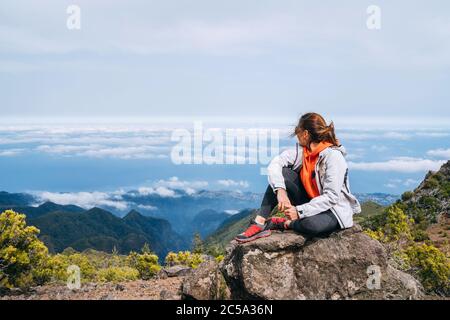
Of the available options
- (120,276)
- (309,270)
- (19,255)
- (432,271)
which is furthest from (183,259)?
(309,270)

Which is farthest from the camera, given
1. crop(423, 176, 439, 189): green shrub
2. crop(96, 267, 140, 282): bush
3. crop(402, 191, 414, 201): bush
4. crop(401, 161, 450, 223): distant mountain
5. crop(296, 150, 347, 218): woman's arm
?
crop(402, 191, 414, 201): bush

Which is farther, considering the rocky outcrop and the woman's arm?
the rocky outcrop

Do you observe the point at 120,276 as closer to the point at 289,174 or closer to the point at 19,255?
the point at 19,255

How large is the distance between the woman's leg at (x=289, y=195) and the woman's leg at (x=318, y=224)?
46cm

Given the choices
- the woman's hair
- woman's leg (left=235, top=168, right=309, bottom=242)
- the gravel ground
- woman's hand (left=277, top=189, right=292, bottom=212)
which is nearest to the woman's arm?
woman's hand (left=277, top=189, right=292, bottom=212)

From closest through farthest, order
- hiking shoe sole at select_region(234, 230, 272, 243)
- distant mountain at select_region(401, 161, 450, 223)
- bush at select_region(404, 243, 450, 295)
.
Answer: hiking shoe sole at select_region(234, 230, 272, 243)
bush at select_region(404, 243, 450, 295)
distant mountain at select_region(401, 161, 450, 223)

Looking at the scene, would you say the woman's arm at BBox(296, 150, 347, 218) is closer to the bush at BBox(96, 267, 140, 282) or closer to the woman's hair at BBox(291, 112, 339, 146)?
the woman's hair at BBox(291, 112, 339, 146)

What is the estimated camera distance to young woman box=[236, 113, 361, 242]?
9102 millimetres

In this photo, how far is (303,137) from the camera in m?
9.51

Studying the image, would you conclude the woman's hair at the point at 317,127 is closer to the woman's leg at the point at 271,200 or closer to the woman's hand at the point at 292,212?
the woman's leg at the point at 271,200

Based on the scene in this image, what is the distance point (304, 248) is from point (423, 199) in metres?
59.4

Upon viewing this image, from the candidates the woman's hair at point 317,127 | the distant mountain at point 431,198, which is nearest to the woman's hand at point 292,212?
the woman's hair at point 317,127

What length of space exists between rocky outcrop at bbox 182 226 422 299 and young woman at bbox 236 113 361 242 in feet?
1.00
